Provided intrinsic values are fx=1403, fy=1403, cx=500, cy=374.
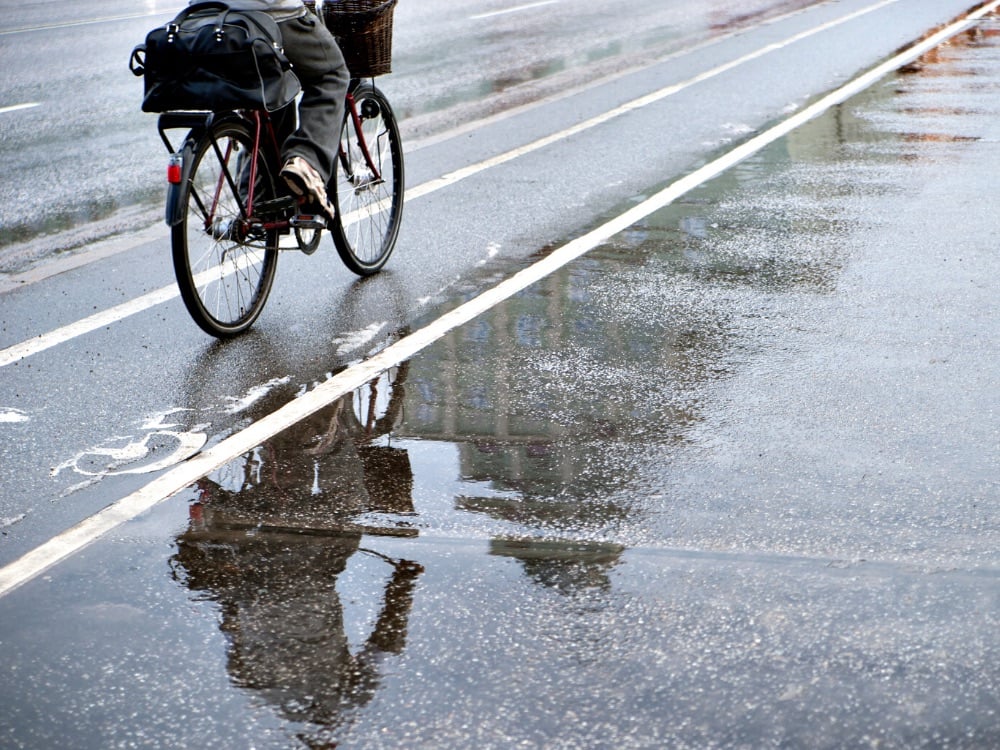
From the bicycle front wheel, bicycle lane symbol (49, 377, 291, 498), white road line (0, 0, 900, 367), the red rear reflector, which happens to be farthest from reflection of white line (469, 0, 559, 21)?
bicycle lane symbol (49, 377, 291, 498)

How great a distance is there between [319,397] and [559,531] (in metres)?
1.57

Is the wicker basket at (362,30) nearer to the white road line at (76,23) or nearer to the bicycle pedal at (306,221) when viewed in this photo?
the bicycle pedal at (306,221)

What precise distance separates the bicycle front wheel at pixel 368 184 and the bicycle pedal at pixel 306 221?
0.82 ft

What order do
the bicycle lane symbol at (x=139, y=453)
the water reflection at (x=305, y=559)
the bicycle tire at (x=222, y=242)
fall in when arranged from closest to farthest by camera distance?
the water reflection at (x=305, y=559), the bicycle lane symbol at (x=139, y=453), the bicycle tire at (x=222, y=242)

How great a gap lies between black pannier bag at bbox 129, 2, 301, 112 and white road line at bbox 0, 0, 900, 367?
114 centimetres

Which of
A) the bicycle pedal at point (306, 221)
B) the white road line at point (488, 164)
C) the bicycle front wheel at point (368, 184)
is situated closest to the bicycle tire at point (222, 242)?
the bicycle pedal at point (306, 221)

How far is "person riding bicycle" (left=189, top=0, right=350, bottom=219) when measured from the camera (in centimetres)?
596

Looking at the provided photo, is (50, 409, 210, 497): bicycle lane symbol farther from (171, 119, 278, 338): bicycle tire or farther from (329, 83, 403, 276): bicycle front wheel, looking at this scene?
(329, 83, 403, 276): bicycle front wheel

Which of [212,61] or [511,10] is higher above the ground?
[511,10]

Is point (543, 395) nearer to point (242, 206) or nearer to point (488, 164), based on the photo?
point (242, 206)

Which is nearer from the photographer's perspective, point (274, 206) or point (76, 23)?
point (274, 206)

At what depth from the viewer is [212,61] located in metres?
5.48

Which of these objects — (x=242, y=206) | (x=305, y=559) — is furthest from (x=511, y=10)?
(x=305, y=559)

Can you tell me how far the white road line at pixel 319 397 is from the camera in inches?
156
